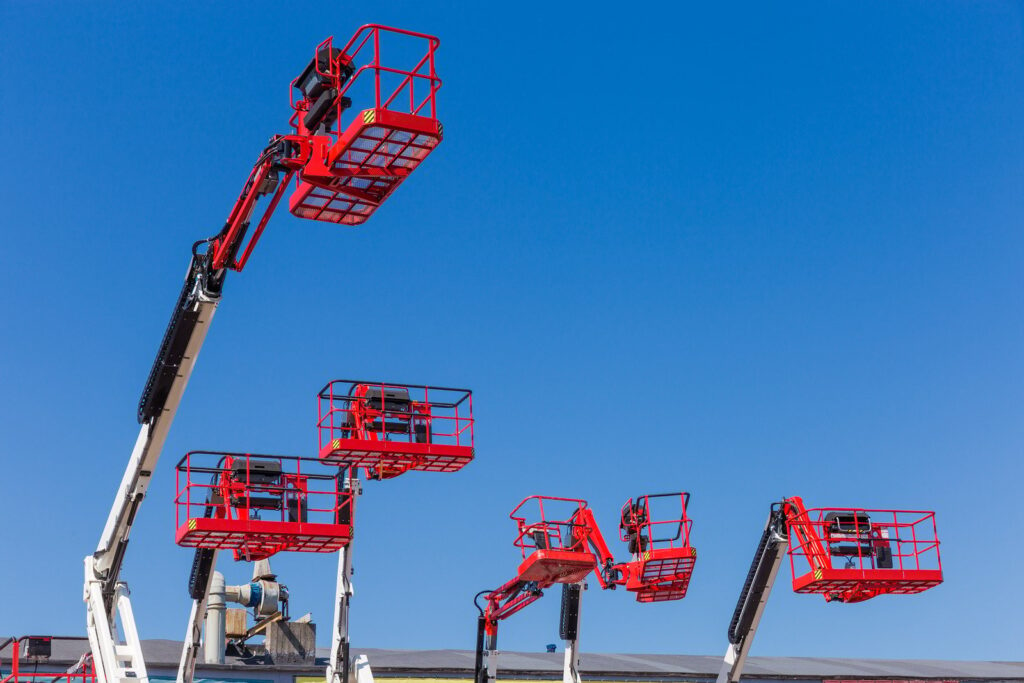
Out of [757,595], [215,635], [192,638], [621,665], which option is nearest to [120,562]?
[192,638]

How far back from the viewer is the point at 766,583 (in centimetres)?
3400

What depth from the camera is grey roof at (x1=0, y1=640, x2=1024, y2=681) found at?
118 ft

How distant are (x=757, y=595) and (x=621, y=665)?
9.69 metres

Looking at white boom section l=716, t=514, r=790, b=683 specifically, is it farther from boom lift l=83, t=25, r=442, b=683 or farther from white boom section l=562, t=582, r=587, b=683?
boom lift l=83, t=25, r=442, b=683

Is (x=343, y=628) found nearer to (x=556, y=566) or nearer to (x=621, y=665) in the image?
(x=556, y=566)

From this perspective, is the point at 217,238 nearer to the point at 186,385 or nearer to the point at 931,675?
the point at 186,385

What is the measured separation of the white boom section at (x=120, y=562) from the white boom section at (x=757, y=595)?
14.3 m

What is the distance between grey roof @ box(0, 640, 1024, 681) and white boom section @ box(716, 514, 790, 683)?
18.8ft

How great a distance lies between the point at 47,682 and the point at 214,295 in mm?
13190

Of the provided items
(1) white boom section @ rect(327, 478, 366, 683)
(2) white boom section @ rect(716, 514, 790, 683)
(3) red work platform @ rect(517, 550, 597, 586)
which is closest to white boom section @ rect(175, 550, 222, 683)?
(1) white boom section @ rect(327, 478, 366, 683)

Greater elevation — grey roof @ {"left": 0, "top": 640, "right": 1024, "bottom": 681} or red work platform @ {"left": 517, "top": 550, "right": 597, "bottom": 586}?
red work platform @ {"left": 517, "top": 550, "right": 597, "bottom": 586}

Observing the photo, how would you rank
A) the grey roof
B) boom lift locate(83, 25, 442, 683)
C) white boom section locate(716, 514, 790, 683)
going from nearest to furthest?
boom lift locate(83, 25, 442, 683) → white boom section locate(716, 514, 790, 683) → the grey roof

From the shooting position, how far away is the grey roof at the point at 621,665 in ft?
118

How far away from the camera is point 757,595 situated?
3428 cm
